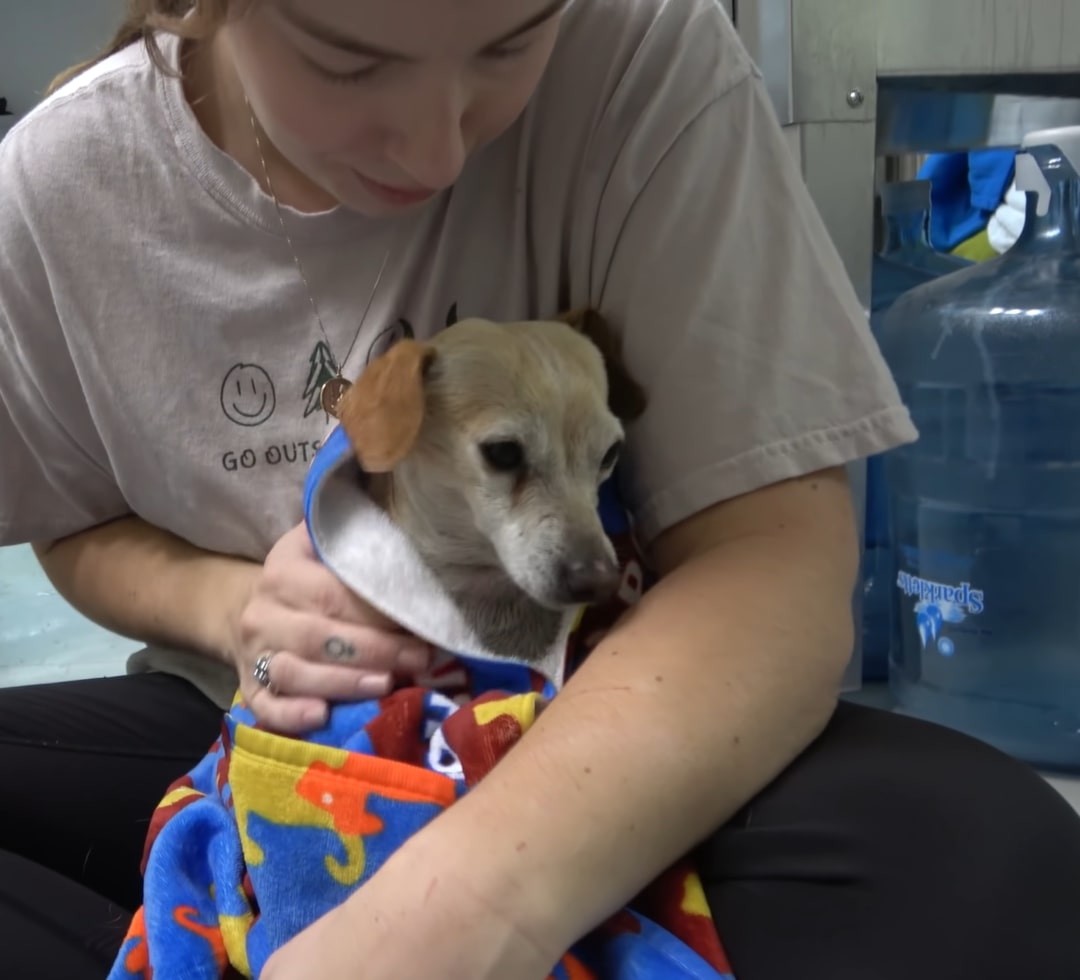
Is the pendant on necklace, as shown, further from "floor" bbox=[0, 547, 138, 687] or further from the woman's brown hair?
"floor" bbox=[0, 547, 138, 687]

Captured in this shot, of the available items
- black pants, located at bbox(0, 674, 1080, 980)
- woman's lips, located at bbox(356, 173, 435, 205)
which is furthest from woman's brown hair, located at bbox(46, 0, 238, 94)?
black pants, located at bbox(0, 674, 1080, 980)

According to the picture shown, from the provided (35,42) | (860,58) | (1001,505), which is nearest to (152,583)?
(860,58)

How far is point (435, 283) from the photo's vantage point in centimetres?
67

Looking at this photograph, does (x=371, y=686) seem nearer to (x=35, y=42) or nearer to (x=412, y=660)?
(x=412, y=660)

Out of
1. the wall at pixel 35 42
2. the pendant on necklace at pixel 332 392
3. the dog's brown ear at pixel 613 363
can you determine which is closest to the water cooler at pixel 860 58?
the dog's brown ear at pixel 613 363

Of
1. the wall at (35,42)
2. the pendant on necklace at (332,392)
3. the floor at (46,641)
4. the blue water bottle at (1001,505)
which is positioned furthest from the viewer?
the wall at (35,42)

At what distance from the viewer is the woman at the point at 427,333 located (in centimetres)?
45

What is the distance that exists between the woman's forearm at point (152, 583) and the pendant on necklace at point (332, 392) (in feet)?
0.43

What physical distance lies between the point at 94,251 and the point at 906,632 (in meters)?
0.89

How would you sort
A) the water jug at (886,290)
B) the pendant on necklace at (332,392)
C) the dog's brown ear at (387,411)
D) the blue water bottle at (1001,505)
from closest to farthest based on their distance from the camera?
the dog's brown ear at (387,411) → the pendant on necklace at (332,392) → the blue water bottle at (1001,505) → the water jug at (886,290)

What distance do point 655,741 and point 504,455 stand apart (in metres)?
0.20

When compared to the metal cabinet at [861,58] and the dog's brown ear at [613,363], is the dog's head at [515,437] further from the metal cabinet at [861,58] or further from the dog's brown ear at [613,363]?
the metal cabinet at [861,58]

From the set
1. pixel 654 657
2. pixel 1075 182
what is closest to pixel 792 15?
pixel 1075 182

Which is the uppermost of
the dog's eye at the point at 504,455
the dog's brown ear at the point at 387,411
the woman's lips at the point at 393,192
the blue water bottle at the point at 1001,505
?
the woman's lips at the point at 393,192
